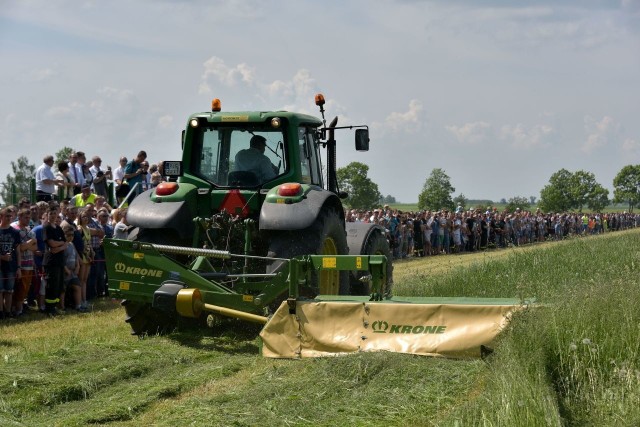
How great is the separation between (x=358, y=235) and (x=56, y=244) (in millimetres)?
4598

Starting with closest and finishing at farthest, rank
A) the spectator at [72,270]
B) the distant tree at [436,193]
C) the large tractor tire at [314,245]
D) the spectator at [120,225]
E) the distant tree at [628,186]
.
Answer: the large tractor tire at [314,245], the spectator at [72,270], the spectator at [120,225], the distant tree at [436,193], the distant tree at [628,186]

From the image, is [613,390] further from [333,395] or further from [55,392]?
[55,392]

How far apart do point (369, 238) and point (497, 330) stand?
13.4ft

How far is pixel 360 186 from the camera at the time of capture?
76.3m

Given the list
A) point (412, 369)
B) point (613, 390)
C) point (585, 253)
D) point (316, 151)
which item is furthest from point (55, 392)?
point (585, 253)

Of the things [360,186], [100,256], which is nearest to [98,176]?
[100,256]

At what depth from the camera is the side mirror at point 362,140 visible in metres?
11.0

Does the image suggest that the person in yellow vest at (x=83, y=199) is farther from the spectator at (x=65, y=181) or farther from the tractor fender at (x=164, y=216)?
the tractor fender at (x=164, y=216)

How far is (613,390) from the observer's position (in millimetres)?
5898

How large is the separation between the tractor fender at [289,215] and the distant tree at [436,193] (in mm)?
86830

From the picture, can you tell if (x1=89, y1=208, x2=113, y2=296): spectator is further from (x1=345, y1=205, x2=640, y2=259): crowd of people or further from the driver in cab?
(x1=345, y1=205, x2=640, y2=259): crowd of people

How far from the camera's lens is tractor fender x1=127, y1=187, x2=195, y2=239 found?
982 centimetres

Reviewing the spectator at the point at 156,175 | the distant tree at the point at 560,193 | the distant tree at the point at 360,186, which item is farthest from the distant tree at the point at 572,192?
the spectator at the point at 156,175

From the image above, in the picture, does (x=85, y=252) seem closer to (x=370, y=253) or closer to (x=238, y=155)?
(x=238, y=155)
